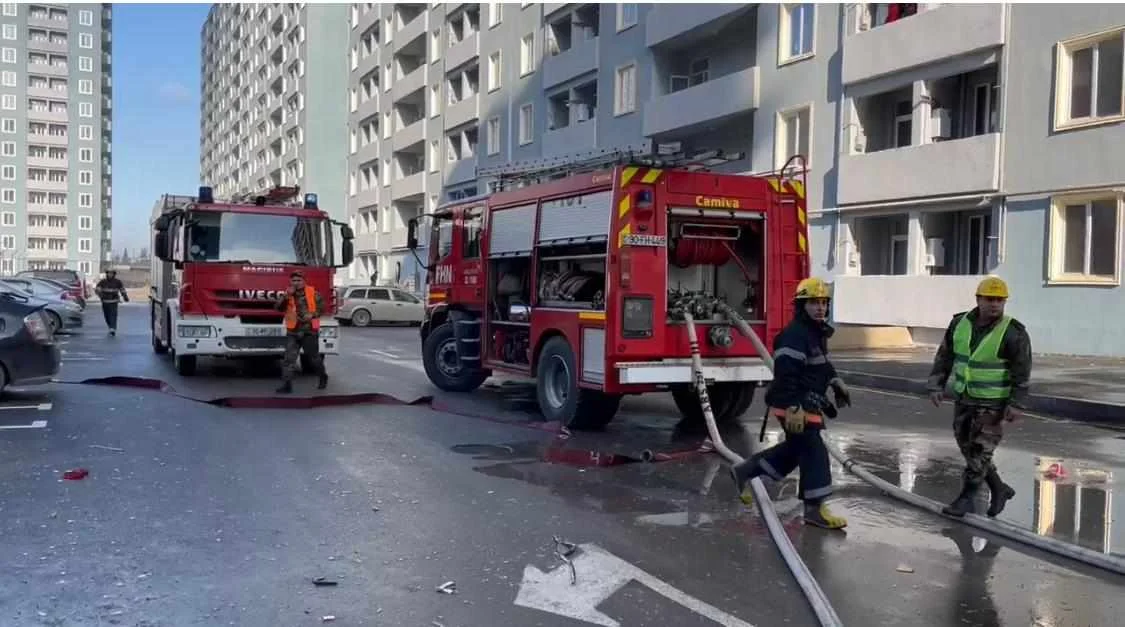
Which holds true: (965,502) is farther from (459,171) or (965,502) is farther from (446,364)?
(459,171)

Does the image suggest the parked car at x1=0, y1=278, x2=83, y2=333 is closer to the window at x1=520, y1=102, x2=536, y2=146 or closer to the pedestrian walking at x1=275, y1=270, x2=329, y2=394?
the pedestrian walking at x1=275, y1=270, x2=329, y2=394

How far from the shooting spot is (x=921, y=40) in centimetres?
2086

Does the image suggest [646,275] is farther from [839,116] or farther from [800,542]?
[839,116]

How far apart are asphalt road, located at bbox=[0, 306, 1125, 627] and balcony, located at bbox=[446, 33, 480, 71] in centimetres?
3593

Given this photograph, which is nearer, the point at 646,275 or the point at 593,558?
the point at 593,558

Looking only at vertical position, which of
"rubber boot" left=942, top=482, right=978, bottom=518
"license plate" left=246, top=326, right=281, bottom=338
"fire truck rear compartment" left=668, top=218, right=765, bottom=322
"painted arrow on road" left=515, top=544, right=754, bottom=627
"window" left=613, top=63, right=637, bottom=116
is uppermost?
"window" left=613, top=63, right=637, bottom=116

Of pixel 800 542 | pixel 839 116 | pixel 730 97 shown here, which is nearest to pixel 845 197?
pixel 839 116

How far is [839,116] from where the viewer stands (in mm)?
23422

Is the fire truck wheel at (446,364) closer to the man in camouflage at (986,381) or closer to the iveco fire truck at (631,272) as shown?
the iveco fire truck at (631,272)

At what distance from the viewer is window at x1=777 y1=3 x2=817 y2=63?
80.0ft

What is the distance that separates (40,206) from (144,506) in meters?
→ 109

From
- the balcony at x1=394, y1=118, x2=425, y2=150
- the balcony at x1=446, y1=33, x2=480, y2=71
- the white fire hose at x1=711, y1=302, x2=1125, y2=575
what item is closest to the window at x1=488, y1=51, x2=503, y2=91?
the balcony at x1=446, y1=33, x2=480, y2=71

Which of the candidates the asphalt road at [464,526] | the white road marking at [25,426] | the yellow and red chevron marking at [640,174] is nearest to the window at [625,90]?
the asphalt road at [464,526]

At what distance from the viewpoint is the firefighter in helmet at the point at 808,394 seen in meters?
6.45
